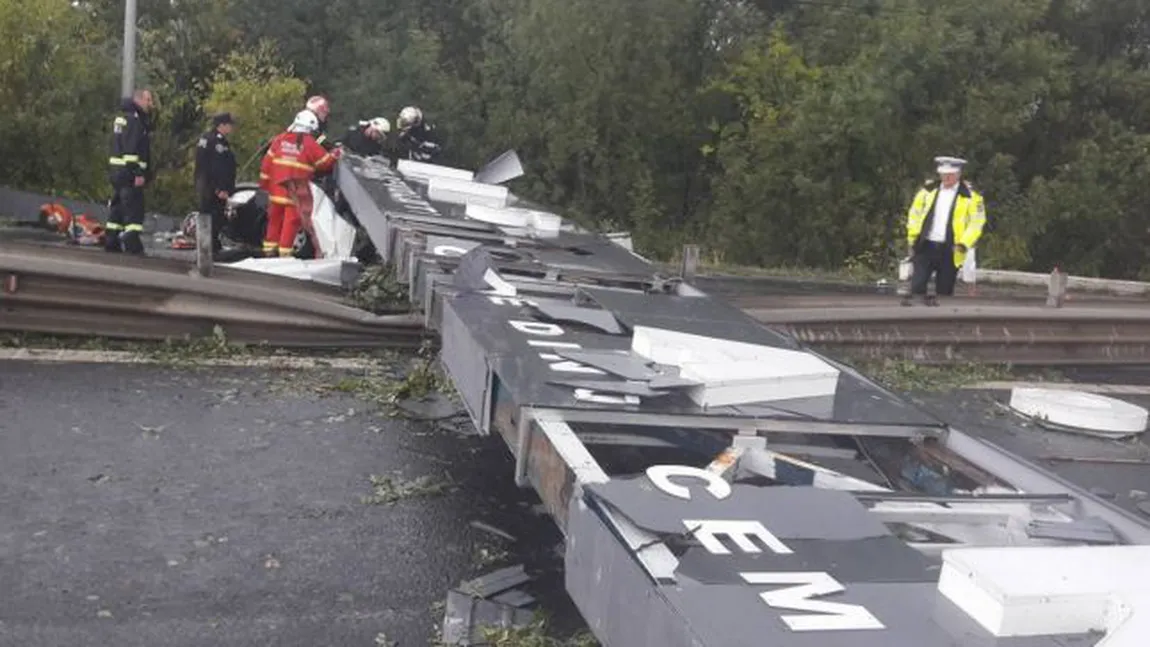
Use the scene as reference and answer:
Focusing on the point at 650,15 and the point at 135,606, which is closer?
the point at 135,606

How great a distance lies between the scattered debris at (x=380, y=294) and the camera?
7785 mm

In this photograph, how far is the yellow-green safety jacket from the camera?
9.88m

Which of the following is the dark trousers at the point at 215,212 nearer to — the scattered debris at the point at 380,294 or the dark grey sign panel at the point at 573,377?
the scattered debris at the point at 380,294

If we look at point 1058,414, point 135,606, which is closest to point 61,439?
point 135,606

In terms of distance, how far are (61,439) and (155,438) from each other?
0.40 metres

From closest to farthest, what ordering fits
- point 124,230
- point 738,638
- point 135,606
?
point 738,638
point 135,606
point 124,230

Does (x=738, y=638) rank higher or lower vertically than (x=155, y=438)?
higher

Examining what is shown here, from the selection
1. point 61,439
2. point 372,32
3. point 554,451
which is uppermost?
point 372,32

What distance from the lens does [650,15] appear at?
100ft

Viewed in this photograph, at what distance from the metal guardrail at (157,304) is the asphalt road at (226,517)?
0.48 meters

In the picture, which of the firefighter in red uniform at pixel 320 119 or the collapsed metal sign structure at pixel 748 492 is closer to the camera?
the collapsed metal sign structure at pixel 748 492

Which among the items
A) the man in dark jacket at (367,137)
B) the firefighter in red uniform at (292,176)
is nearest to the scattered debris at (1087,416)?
the firefighter in red uniform at (292,176)

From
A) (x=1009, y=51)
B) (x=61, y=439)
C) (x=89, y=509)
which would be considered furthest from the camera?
(x=1009, y=51)

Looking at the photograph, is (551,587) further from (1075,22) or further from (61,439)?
(1075,22)
